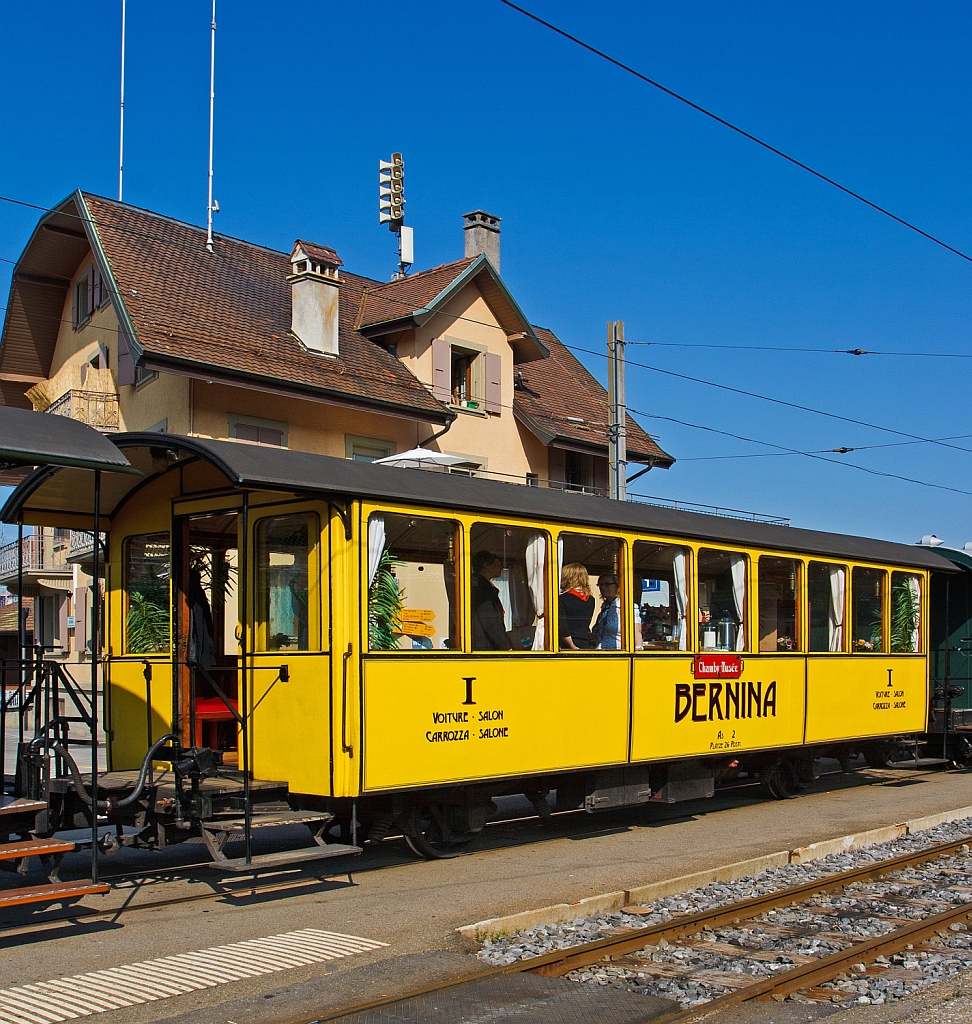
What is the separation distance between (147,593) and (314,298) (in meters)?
13.5

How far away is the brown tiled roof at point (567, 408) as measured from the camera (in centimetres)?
2656

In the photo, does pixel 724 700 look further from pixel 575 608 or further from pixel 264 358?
pixel 264 358

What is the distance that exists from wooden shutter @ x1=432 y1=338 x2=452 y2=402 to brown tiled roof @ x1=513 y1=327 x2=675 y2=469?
209cm

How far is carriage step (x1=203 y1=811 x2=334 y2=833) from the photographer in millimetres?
8109

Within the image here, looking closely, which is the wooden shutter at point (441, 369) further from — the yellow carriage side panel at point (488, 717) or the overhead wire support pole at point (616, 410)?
the yellow carriage side panel at point (488, 717)

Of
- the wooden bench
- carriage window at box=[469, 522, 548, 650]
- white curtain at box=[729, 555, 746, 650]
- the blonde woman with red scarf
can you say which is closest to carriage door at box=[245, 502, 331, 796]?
carriage window at box=[469, 522, 548, 650]

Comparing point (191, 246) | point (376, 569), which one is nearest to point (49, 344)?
point (191, 246)

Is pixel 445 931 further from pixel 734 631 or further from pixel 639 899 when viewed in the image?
pixel 734 631

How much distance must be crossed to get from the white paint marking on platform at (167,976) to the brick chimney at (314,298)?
16.6 metres

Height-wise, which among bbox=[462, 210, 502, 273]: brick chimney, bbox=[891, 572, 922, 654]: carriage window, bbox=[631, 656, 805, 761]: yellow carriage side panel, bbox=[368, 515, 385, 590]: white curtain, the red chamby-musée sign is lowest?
bbox=[631, 656, 805, 761]: yellow carriage side panel

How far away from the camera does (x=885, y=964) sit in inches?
259

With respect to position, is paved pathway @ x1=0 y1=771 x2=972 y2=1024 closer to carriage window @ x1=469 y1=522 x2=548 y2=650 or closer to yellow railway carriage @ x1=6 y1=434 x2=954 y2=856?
yellow railway carriage @ x1=6 y1=434 x2=954 y2=856

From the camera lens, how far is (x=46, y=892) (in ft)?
22.0

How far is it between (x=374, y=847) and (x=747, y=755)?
4.30m
